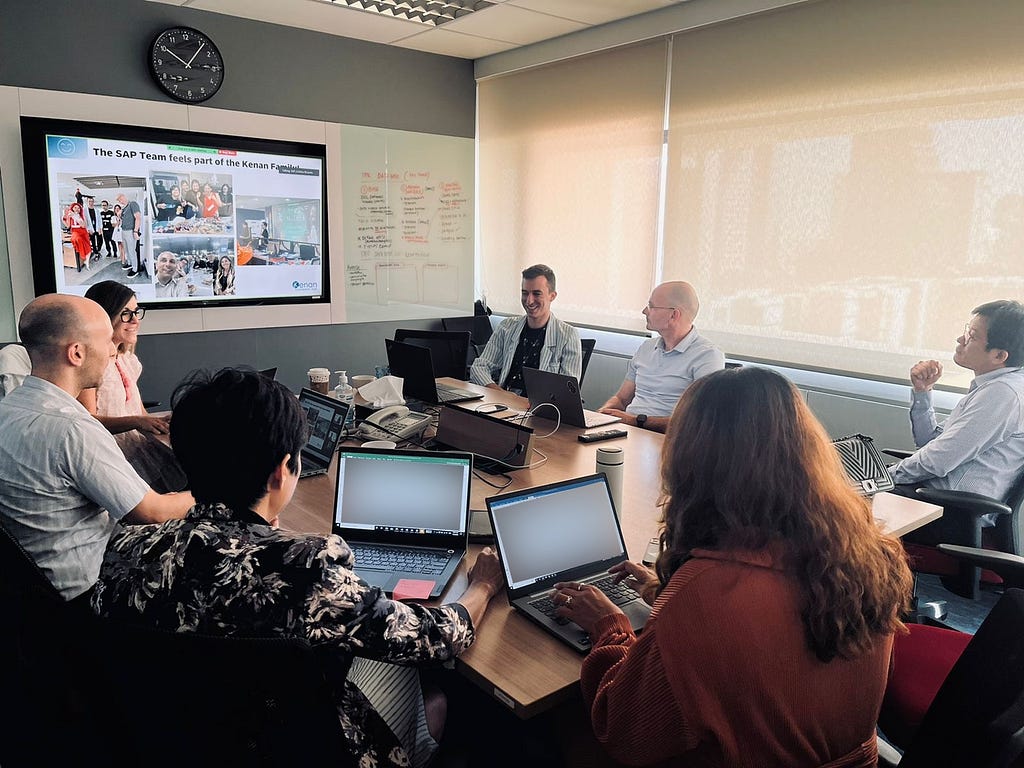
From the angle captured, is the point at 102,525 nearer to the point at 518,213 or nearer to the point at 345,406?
the point at 345,406

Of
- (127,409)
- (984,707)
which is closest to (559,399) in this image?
(127,409)

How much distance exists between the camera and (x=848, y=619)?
116 centimetres

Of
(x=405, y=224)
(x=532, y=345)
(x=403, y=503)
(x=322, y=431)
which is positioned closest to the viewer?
(x=403, y=503)

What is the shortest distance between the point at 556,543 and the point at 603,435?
1.26 metres

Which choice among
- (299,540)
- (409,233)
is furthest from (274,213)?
(299,540)

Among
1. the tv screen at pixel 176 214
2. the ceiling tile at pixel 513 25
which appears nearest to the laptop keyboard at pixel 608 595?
the tv screen at pixel 176 214

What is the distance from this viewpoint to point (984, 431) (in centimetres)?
265

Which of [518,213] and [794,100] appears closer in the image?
[794,100]

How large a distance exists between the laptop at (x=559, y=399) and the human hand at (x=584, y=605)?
140cm

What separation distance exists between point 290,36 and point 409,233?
1501 mm

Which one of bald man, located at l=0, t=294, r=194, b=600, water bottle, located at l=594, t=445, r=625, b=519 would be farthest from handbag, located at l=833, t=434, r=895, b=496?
bald man, located at l=0, t=294, r=194, b=600

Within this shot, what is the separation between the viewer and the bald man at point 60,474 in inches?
71.4

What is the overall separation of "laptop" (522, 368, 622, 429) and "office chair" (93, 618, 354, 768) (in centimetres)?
194

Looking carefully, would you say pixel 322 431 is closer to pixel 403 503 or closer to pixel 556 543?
pixel 403 503
